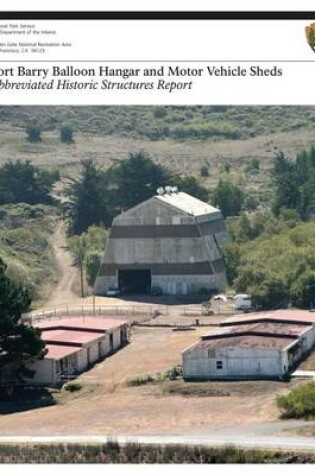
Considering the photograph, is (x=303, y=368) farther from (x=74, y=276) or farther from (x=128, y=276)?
(x=74, y=276)

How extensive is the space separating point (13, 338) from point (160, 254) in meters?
26.9

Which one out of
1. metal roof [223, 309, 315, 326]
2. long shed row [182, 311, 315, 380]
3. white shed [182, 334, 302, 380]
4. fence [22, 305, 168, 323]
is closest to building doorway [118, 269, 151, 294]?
fence [22, 305, 168, 323]

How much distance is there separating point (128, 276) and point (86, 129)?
68093 mm

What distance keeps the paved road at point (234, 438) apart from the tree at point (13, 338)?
771cm

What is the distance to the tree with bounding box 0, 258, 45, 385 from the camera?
4875 cm

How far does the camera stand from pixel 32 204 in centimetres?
10088

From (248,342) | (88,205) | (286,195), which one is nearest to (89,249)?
(88,205)

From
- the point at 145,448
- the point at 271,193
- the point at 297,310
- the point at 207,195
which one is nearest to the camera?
the point at 145,448
